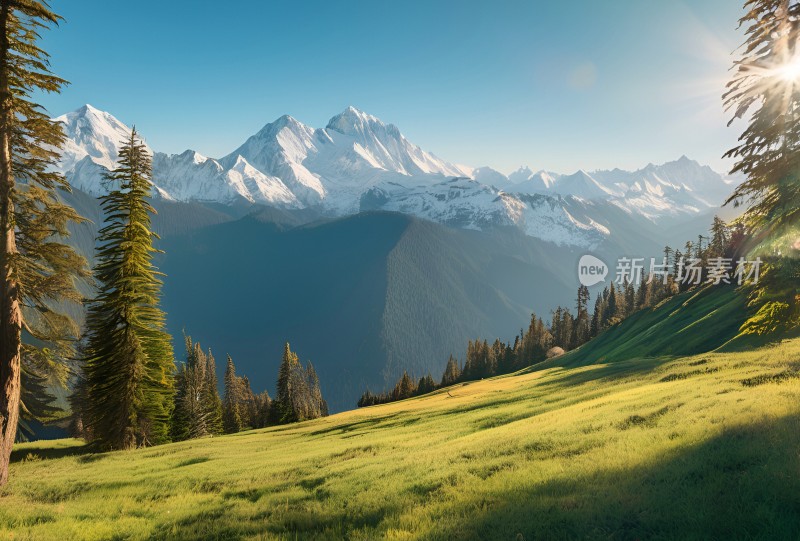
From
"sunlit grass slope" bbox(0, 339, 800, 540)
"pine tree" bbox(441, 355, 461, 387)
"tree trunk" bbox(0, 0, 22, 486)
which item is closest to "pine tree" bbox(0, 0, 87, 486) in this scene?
"tree trunk" bbox(0, 0, 22, 486)

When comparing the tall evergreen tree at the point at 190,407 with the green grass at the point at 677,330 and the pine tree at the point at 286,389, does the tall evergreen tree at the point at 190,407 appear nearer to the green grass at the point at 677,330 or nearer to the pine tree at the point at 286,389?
the pine tree at the point at 286,389

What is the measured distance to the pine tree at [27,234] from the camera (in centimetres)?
1572

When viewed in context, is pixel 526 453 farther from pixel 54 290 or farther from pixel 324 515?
pixel 54 290

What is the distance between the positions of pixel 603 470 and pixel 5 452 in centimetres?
2039

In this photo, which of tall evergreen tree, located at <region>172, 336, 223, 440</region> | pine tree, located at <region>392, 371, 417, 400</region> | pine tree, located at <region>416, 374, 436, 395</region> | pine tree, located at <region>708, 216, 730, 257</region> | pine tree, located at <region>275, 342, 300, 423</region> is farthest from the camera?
pine tree, located at <region>416, 374, 436, 395</region>

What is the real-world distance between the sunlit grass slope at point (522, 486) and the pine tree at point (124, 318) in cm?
1025

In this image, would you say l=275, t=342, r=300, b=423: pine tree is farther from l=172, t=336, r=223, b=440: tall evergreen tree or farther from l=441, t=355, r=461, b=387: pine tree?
l=441, t=355, r=461, b=387: pine tree

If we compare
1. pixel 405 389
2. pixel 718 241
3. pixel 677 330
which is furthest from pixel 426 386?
pixel 718 241

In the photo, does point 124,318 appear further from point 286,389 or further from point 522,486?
point 286,389

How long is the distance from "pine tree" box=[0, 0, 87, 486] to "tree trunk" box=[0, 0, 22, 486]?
0.09ft

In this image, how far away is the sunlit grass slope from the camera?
6957 mm

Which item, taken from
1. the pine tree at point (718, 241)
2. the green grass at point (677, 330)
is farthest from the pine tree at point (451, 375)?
the pine tree at point (718, 241)

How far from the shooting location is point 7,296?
15.8m

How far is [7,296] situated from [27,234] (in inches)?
145
